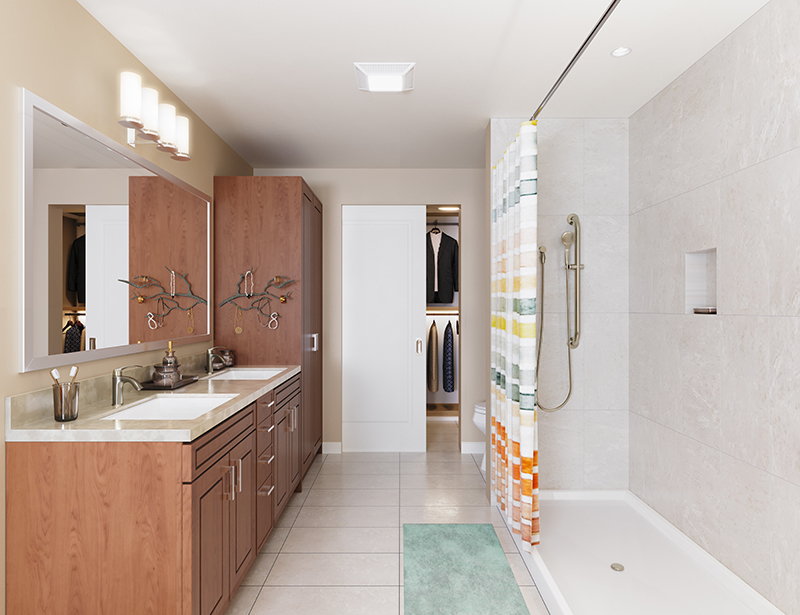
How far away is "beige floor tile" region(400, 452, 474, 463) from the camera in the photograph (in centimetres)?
426

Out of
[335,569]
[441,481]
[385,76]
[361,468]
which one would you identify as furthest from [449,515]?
[385,76]

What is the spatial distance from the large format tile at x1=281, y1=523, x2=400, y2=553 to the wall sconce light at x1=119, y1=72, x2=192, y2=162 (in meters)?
2.21

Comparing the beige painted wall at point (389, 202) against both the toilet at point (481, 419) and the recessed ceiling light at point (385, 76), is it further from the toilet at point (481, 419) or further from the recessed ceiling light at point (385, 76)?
the recessed ceiling light at point (385, 76)

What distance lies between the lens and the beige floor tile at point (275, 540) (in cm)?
268

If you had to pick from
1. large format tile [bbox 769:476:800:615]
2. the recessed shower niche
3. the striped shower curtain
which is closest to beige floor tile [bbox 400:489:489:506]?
the striped shower curtain

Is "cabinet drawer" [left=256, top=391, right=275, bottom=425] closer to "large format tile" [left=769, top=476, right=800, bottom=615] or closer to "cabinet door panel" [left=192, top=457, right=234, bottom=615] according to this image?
"cabinet door panel" [left=192, top=457, right=234, bottom=615]

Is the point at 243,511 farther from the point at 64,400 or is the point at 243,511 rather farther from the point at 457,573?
the point at 457,573

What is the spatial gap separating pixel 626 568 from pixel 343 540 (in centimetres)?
150

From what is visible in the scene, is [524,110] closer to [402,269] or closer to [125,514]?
[402,269]

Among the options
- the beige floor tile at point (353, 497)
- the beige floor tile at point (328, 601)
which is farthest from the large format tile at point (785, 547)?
the beige floor tile at point (353, 497)

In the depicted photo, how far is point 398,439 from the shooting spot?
Result: 4.57 meters

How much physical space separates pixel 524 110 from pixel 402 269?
1.80m

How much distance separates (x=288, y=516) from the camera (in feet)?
10.2

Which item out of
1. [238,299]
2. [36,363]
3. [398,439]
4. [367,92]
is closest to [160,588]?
[36,363]
